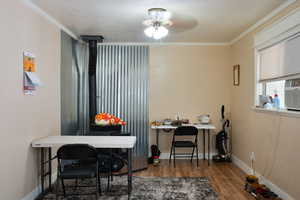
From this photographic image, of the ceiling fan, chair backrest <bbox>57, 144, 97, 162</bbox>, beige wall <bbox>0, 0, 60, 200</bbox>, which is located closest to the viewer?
beige wall <bbox>0, 0, 60, 200</bbox>

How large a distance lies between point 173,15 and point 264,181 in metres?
2.77

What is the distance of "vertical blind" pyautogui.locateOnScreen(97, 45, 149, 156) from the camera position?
16.0 feet

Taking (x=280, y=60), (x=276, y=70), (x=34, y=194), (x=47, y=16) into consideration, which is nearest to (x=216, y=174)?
(x=276, y=70)

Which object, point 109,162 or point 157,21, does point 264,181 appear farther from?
point 157,21

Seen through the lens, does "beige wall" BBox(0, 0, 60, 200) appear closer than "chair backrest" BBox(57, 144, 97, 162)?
Yes

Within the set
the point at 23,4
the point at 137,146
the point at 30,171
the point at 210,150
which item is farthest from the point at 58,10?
the point at 210,150

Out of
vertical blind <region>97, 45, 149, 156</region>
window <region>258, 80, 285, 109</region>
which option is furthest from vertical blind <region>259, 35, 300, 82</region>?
vertical blind <region>97, 45, 149, 156</region>

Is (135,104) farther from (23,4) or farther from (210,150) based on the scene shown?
(23,4)

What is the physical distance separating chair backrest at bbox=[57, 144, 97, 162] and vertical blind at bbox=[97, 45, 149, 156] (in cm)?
232

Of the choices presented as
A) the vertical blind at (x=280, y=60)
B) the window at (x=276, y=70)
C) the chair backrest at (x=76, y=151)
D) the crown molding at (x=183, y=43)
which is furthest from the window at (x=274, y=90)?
the chair backrest at (x=76, y=151)

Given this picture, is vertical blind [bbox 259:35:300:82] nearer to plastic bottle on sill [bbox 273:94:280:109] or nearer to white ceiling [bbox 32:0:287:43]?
plastic bottle on sill [bbox 273:94:280:109]

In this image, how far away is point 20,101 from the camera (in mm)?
2592

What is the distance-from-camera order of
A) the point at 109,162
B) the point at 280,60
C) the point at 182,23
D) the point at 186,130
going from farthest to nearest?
the point at 186,130 < the point at 182,23 < the point at 109,162 < the point at 280,60

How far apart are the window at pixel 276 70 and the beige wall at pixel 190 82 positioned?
131 cm
